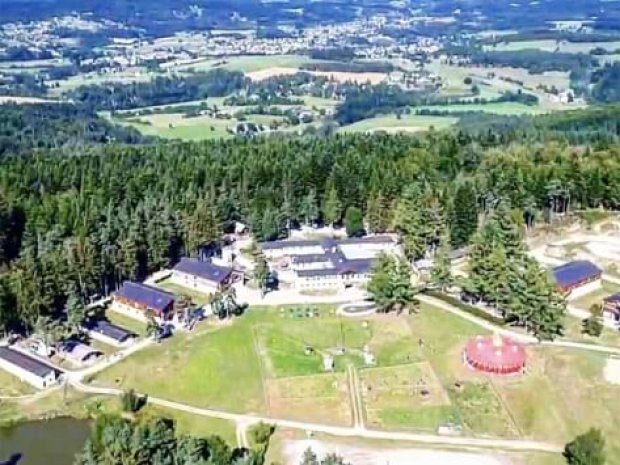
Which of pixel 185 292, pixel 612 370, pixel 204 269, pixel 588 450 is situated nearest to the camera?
pixel 588 450

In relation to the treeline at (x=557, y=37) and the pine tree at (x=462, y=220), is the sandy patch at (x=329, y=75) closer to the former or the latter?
the treeline at (x=557, y=37)

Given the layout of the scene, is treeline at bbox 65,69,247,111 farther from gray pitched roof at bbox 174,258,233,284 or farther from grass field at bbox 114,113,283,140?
gray pitched roof at bbox 174,258,233,284

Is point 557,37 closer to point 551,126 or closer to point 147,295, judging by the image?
point 551,126

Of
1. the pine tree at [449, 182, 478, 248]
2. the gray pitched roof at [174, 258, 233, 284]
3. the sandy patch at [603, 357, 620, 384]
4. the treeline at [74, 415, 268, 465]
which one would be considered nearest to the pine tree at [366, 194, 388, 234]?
the pine tree at [449, 182, 478, 248]

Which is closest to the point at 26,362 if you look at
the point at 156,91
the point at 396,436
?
the point at 396,436

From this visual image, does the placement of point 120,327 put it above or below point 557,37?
below

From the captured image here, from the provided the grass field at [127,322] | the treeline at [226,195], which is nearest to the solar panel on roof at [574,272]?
the treeline at [226,195]
